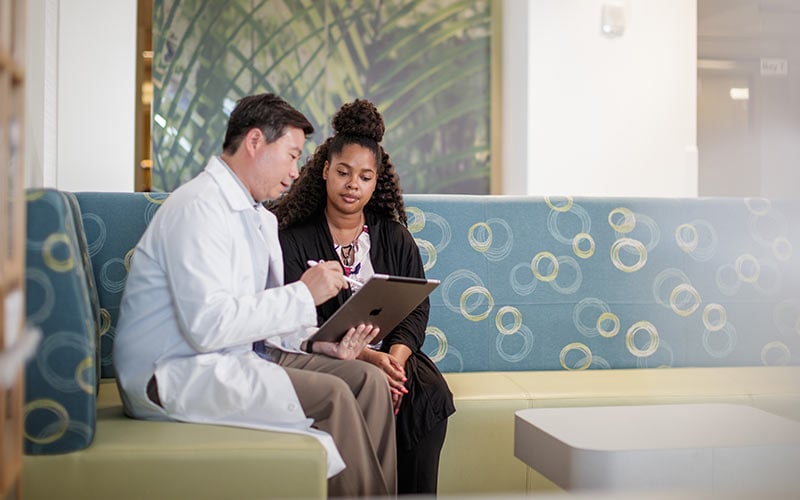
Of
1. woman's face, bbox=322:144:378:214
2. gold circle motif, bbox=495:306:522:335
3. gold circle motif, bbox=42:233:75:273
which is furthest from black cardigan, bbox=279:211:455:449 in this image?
gold circle motif, bbox=42:233:75:273

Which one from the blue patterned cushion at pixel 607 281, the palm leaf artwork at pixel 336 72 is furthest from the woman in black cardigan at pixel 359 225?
the palm leaf artwork at pixel 336 72

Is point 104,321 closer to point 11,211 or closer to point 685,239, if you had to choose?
point 11,211

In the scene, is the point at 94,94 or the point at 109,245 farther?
the point at 94,94

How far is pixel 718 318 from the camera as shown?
9.65 ft

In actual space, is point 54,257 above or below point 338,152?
below

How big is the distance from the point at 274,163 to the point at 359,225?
21.5 inches

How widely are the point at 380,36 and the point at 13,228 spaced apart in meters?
4.32

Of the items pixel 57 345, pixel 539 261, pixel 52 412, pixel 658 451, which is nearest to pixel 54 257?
pixel 57 345

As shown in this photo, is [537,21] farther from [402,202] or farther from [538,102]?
[402,202]

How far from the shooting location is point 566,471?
176 centimetres

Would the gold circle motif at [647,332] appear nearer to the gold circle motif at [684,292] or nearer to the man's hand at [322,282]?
the gold circle motif at [684,292]

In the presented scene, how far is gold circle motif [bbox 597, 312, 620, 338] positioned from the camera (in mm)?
2879

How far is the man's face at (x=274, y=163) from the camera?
2074 millimetres

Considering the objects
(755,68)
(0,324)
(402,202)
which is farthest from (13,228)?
(755,68)
